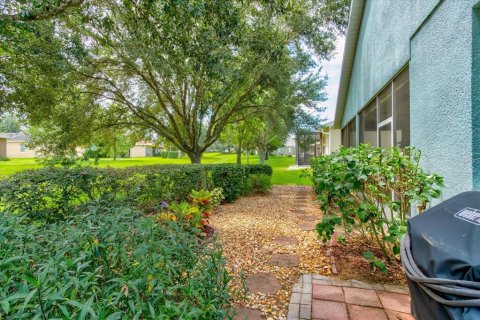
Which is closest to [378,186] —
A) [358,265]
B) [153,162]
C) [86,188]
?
[358,265]

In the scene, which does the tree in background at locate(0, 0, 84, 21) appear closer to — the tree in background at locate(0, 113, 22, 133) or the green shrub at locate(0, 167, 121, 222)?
the green shrub at locate(0, 167, 121, 222)

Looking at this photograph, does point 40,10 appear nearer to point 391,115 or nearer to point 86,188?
point 86,188

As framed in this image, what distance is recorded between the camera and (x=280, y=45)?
8.36 metres

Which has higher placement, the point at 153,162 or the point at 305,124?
the point at 305,124

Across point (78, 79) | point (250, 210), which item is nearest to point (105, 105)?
point (78, 79)

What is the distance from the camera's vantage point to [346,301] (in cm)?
262

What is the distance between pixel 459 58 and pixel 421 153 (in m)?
1.27

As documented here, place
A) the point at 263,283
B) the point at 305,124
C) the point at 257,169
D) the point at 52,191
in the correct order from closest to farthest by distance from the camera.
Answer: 1. the point at 263,283
2. the point at 52,191
3. the point at 257,169
4. the point at 305,124

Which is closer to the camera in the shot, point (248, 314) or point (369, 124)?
point (248, 314)

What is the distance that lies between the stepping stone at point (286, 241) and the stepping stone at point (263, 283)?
117cm

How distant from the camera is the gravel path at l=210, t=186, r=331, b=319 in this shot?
2.71 m

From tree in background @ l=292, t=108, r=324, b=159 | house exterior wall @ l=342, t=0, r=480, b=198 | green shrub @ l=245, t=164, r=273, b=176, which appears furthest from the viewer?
tree in background @ l=292, t=108, r=324, b=159

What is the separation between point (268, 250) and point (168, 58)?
446 cm

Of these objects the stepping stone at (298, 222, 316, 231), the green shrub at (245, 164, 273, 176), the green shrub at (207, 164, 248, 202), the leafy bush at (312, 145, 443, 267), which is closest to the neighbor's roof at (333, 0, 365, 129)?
the green shrub at (245, 164, 273, 176)
